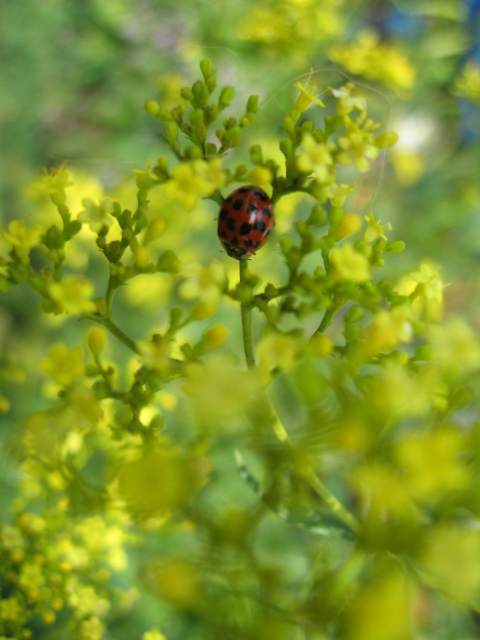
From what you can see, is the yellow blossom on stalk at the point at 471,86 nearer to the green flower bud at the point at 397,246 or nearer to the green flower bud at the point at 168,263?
the green flower bud at the point at 397,246

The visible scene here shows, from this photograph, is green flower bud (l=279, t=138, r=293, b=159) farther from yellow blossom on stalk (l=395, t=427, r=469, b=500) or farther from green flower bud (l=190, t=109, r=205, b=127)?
yellow blossom on stalk (l=395, t=427, r=469, b=500)

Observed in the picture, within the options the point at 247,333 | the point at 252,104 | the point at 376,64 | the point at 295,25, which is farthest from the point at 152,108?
the point at 376,64

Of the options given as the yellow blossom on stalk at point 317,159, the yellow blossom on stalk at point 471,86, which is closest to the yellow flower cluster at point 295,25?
the yellow blossom on stalk at point 471,86

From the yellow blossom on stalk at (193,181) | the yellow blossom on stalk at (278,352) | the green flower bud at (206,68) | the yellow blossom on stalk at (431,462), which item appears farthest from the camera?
the green flower bud at (206,68)

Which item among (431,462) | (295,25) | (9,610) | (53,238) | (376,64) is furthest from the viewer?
(376,64)

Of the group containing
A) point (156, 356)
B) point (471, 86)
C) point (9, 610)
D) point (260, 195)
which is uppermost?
point (471, 86)

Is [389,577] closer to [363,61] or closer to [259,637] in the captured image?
[259,637]

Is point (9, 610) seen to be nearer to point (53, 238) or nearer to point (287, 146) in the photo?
point (53, 238)

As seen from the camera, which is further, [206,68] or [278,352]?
[206,68]

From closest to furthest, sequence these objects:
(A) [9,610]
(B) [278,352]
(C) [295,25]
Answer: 1. (B) [278,352]
2. (A) [9,610]
3. (C) [295,25]
